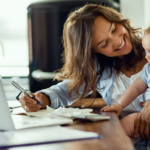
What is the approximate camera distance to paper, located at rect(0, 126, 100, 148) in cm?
60

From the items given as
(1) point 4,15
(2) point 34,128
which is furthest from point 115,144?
(1) point 4,15

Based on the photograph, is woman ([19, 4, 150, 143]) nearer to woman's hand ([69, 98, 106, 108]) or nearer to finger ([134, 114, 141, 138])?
woman's hand ([69, 98, 106, 108])

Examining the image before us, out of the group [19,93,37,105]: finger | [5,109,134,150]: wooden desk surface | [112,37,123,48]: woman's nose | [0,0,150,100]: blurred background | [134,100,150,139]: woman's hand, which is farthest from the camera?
[0,0,150,100]: blurred background

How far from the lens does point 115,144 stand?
0.57 m

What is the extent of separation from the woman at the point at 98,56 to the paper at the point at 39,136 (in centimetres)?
63

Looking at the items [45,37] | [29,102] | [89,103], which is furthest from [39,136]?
[45,37]

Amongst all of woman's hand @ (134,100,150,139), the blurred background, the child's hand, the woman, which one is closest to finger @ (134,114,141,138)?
woman's hand @ (134,100,150,139)

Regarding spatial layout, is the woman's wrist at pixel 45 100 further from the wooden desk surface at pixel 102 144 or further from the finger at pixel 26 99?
the wooden desk surface at pixel 102 144

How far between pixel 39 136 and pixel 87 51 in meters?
0.87

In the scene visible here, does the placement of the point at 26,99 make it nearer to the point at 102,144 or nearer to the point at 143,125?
the point at 143,125

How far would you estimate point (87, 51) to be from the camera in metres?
1.46

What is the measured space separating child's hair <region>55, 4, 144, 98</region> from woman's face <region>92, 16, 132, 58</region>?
3 centimetres

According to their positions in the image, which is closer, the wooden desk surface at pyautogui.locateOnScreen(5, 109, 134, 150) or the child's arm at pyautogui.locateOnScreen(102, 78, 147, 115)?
the wooden desk surface at pyautogui.locateOnScreen(5, 109, 134, 150)

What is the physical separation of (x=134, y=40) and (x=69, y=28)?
362 mm
